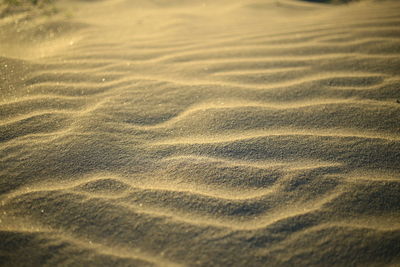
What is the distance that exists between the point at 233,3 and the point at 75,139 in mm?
2834

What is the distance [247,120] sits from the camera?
4.50 ft

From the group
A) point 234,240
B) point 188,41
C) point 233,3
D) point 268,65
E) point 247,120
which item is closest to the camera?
point 234,240

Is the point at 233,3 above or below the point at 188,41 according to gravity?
above

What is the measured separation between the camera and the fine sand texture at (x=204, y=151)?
0.92 m

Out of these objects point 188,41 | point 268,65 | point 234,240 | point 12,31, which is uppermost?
point 12,31

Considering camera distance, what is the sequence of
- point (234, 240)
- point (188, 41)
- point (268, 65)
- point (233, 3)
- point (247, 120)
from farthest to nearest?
1. point (233, 3)
2. point (188, 41)
3. point (268, 65)
4. point (247, 120)
5. point (234, 240)

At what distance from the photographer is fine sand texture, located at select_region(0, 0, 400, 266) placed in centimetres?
92

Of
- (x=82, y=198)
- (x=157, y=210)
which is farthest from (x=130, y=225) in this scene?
(x=82, y=198)

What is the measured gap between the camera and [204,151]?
48.4 inches

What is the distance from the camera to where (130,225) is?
3.19 ft

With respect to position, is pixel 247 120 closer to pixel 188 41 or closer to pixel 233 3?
pixel 188 41

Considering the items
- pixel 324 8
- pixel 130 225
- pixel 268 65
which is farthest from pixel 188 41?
pixel 324 8

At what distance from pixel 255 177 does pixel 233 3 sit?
2879 millimetres

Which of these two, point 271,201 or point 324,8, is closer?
point 271,201
